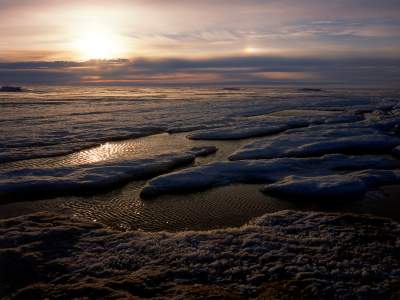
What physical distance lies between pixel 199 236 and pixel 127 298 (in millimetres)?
2068

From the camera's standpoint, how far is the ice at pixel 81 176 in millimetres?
9359

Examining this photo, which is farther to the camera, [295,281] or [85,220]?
[85,220]

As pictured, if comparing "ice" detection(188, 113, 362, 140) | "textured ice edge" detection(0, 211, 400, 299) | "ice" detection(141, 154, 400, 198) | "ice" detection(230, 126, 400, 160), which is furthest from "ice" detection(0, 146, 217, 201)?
"ice" detection(188, 113, 362, 140)

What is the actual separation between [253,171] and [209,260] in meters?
5.29

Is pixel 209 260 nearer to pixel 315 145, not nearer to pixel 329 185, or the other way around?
pixel 329 185

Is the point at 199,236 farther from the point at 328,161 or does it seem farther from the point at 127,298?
the point at 328,161

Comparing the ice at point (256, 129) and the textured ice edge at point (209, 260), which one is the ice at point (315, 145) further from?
the textured ice edge at point (209, 260)

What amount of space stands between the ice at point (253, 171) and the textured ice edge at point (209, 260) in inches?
102

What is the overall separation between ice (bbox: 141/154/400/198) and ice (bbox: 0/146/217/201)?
110 cm

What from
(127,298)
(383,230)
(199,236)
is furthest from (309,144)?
(127,298)

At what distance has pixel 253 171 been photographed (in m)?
10.9

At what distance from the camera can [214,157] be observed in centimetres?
1333

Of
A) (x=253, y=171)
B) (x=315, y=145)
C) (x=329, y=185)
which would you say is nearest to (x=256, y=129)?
(x=315, y=145)

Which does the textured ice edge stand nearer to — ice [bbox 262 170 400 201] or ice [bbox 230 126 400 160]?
ice [bbox 262 170 400 201]
